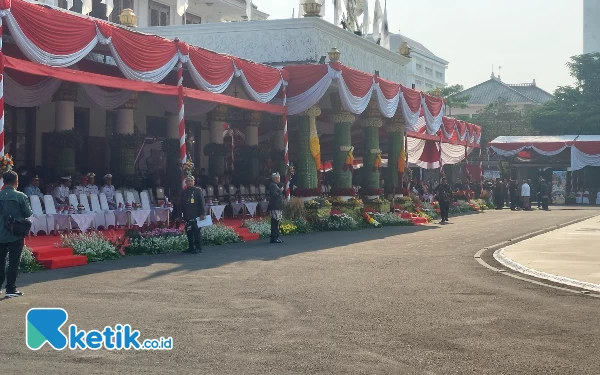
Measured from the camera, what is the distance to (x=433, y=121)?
113 feet

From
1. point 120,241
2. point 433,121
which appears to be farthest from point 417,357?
point 433,121

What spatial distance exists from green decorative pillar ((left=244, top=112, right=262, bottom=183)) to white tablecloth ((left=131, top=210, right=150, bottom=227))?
316 inches

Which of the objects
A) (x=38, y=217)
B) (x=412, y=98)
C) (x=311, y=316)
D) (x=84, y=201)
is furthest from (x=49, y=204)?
(x=412, y=98)

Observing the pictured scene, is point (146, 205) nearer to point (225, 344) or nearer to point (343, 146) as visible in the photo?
point (343, 146)

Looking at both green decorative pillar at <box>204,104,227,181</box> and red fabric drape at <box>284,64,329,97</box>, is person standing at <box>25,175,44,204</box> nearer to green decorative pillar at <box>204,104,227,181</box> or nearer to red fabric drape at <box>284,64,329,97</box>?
green decorative pillar at <box>204,104,227,181</box>

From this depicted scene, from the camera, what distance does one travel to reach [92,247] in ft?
51.0

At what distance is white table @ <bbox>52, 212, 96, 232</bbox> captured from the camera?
17.7 m

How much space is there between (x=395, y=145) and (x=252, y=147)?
804 cm

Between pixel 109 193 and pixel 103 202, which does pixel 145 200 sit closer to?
pixel 109 193

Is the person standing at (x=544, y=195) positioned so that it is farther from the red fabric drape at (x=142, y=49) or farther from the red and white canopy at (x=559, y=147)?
the red fabric drape at (x=142, y=49)

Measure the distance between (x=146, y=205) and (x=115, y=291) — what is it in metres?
9.90

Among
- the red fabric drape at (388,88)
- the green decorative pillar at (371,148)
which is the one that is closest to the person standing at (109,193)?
the red fabric drape at (388,88)

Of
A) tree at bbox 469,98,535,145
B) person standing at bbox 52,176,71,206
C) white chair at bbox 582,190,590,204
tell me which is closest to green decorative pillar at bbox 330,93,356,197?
person standing at bbox 52,176,71,206

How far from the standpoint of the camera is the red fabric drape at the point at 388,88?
94.7 feet
